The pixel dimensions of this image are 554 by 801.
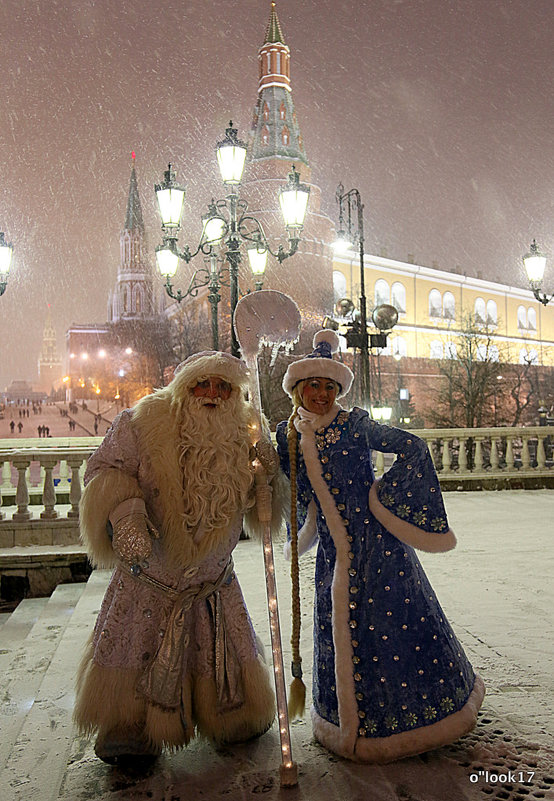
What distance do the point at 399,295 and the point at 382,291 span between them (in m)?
1.83

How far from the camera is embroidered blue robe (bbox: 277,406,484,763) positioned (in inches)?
97.7

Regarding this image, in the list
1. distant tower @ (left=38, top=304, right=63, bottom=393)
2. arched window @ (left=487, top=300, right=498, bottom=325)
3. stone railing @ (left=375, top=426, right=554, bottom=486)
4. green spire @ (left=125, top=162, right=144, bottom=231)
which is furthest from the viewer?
distant tower @ (left=38, top=304, right=63, bottom=393)

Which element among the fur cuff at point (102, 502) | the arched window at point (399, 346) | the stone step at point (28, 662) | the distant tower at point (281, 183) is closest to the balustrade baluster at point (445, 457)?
the stone step at point (28, 662)

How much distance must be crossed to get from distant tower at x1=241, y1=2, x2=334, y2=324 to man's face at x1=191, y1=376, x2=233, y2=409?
3251cm

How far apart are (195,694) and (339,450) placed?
46.8 inches

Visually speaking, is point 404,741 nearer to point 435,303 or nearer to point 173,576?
point 173,576

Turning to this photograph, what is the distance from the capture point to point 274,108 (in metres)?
44.2

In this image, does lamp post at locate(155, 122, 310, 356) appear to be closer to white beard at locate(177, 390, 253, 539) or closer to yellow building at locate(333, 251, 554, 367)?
white beard at locate(177, 390, 253, 539)

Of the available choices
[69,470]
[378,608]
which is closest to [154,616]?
[378,608]

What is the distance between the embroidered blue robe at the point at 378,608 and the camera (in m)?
2.48

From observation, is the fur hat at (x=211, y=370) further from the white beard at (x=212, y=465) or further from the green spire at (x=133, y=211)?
the green spire at (x=133, y=211)

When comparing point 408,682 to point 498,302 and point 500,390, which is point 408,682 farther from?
point 498,302

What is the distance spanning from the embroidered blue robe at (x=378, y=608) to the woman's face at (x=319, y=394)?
89mm

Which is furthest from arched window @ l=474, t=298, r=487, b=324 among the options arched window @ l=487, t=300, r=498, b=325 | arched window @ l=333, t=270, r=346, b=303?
arched window @ l=333, t=270, r=346, b=303
